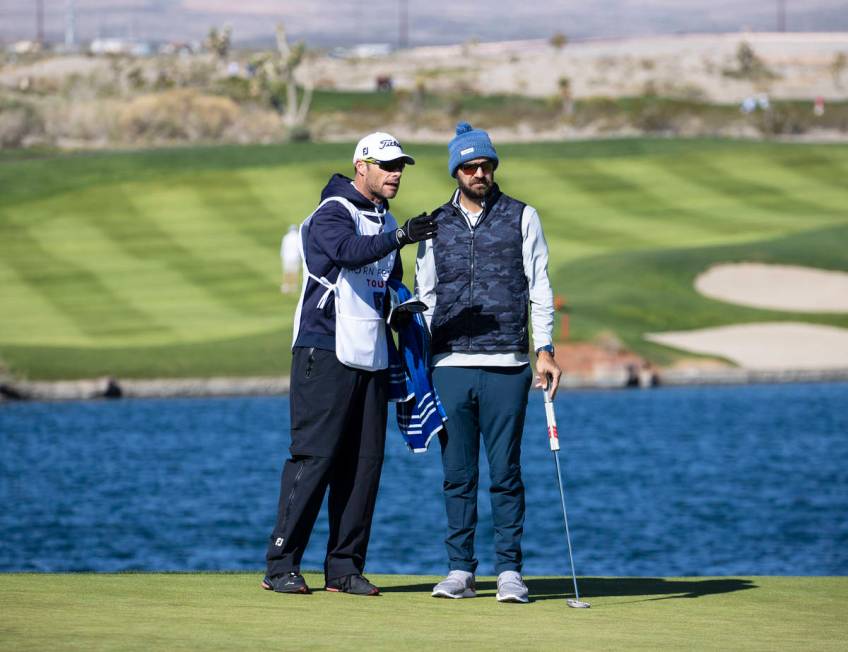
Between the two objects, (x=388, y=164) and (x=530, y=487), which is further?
(x=530, y=487)

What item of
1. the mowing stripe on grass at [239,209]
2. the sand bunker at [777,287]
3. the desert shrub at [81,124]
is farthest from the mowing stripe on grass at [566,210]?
the desert shrub at [81,124]

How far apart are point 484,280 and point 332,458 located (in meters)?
1.24

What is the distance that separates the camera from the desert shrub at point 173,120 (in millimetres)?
82875

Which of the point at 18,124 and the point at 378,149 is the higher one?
the point at 378,149

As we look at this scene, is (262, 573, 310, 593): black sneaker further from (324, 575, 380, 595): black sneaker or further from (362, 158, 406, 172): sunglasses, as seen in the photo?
(362, 158, 406, 172): sunglasses

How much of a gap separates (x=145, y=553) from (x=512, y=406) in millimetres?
12400

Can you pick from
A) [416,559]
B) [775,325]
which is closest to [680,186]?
[775,325]

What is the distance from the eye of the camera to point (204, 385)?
114 ft

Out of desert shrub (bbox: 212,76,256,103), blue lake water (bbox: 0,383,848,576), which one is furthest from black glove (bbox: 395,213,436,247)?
→ desert shrub (bbox: 212,76,256,103)

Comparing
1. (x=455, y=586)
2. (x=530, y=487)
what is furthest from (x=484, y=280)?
(x=530, y=487)

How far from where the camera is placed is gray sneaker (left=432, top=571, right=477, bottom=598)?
29.7 ft

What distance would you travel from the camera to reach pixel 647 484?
2747 centimetres

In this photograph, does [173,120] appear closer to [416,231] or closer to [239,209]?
[239,209]

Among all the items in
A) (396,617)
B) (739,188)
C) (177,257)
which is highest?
(396,617)
